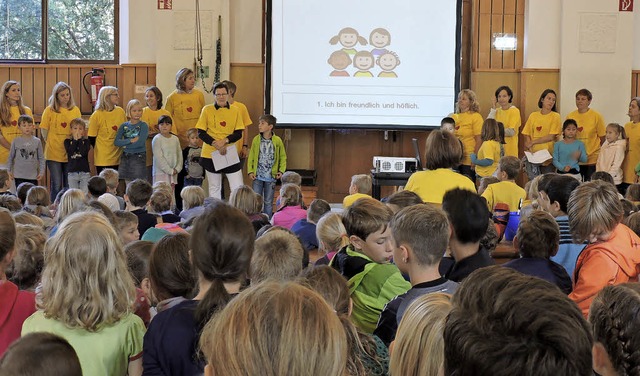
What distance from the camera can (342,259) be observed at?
3527mm

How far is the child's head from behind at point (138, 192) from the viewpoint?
5703 mm

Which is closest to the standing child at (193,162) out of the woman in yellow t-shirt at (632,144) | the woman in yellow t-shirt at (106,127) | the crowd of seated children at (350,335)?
the woman in yellow t-shirt at (106,127)

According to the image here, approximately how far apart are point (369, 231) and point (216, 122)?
6051mm

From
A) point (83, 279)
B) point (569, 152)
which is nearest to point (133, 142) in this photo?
point (569, 152)

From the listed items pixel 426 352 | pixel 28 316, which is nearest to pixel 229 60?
pixel 28 316

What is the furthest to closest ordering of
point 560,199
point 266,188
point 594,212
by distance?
point 266,188, point 560,199, point 594,212

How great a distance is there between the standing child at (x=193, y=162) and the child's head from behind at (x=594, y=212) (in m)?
6.48

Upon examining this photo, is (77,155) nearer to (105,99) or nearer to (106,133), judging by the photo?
(106,133)

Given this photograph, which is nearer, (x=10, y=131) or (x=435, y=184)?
(x=435, y=184)

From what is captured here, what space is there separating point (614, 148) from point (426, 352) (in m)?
8.54

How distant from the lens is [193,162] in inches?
379

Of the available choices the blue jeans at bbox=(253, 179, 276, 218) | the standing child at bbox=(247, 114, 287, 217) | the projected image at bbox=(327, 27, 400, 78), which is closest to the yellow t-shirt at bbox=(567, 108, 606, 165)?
the projected image at bbox=(327, 27, 400, 78)

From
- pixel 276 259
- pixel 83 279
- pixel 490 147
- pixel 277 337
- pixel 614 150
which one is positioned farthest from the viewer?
pixel 614 150

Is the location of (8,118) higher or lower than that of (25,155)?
higher
